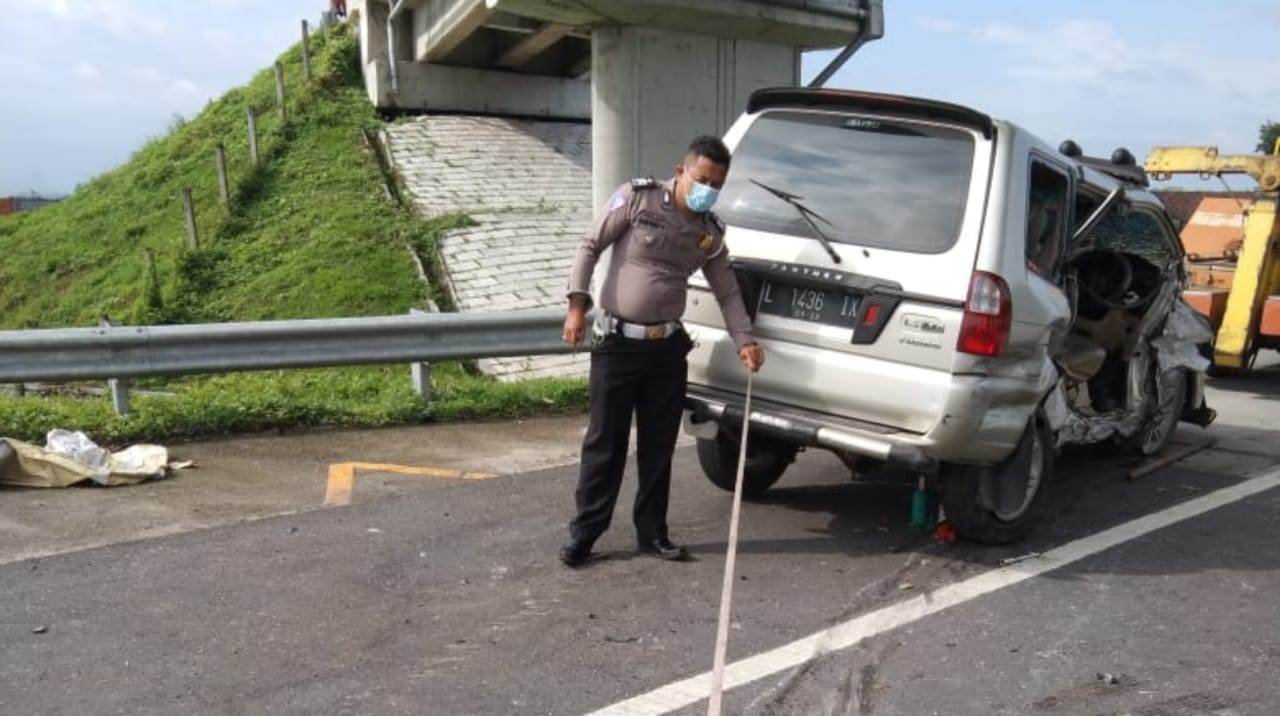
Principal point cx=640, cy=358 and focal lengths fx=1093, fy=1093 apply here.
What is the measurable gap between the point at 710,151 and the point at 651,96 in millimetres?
8202

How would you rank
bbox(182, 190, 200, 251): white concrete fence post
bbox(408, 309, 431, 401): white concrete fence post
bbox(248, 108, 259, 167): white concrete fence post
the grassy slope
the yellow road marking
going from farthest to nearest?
bbox(248, 108, 259, 167): white concrete fence post < bbox(182, 190, 200, 251): white concrete fence post < the grassy slope < bbox(408, 309, 431, 401): white concrete fence post < the yellow road marking

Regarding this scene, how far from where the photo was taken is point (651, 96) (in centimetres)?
1239

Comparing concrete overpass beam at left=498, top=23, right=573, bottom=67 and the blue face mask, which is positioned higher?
concrete overpass beam at left=498, top=23, right=573, bottom=67

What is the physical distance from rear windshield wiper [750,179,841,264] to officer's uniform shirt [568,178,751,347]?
0.55 meters

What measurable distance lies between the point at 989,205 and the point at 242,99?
64.1ft

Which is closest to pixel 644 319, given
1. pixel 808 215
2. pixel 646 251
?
pixel 646 251

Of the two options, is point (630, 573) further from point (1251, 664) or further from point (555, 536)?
point (1251, 664)

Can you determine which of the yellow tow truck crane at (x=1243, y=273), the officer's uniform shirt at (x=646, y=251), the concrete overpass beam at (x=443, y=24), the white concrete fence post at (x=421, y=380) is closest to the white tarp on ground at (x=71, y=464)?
the white concrete fence post at (x=421, y=380)

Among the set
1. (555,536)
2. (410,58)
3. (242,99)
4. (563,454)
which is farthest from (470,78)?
(555,536)

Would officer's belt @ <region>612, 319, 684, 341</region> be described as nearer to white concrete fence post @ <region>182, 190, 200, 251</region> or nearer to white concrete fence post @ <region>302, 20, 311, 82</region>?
white concrete fence post @ <region>182, 190, 200, 251</region>

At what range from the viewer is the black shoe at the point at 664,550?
4.76 m

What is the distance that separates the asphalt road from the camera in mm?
3484

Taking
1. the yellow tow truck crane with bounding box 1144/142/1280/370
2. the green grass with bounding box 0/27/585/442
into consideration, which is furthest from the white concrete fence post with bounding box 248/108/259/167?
the yellow tow truck crane with bounding box 1144/142/1280/370

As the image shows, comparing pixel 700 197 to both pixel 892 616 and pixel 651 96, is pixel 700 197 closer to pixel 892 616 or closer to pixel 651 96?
pixel 892 616
